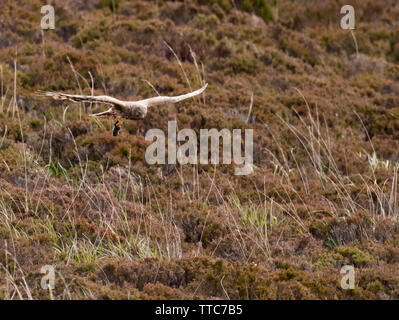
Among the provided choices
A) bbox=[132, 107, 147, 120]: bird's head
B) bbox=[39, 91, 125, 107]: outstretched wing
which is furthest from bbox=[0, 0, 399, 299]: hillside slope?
bbox=[39, 91, 125, 107]: outstretched wing

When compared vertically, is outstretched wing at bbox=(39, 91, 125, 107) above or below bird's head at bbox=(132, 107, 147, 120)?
above

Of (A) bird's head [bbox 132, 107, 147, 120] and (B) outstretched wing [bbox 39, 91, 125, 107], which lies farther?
(A) bird's head [bbox 132, 107, 147, 120]

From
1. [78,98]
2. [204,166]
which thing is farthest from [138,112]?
[204,166]

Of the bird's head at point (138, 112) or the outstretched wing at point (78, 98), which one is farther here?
the bird's head at point (138, 112)

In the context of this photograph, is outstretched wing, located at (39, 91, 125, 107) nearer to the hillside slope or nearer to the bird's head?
the bird's head

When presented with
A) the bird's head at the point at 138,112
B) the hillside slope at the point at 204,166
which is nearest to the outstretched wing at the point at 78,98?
the bird's head at the point at 138,112

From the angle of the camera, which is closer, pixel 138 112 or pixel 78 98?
pixel 78 98

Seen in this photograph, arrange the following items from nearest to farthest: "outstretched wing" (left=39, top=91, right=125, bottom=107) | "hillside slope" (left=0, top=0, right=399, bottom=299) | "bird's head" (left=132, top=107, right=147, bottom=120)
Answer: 1. "outstretched wing" (left=39, top=91, right=125, bottom=107)
2. "bird's head" (left=132, top=107, right=147, bottom=120)
3. "hillside slope" (left=0, top=0, right=399, bottom=299)

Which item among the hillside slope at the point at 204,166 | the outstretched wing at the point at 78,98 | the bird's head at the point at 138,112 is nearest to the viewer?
the outstretched wing at the point at 78,98

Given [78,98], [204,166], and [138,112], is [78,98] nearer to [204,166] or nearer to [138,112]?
[138,112]

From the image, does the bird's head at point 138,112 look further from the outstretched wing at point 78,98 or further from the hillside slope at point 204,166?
the hillside slope at point 204,166

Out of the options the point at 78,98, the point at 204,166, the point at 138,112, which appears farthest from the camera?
the point at 204,166
